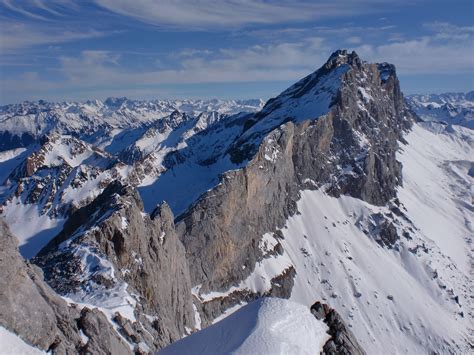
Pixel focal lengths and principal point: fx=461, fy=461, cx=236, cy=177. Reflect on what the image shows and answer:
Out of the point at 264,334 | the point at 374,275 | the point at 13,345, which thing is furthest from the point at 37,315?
the point at 374,275

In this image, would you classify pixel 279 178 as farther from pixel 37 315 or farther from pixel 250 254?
pixel 37 315

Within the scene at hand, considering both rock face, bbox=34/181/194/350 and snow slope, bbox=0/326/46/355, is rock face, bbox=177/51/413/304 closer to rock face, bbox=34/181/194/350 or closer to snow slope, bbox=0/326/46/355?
rock face, bbox=34/181/194/350

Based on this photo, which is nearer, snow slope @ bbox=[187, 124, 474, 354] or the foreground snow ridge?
the foreground snow ridge

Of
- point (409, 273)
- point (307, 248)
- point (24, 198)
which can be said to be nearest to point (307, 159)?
point (307, 248)

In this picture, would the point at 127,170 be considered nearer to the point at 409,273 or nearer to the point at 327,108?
the point at 327,108

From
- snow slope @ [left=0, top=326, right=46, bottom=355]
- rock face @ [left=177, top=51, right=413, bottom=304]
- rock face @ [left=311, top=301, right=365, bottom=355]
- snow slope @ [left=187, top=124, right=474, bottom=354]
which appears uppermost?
snow slope @ [left=0, top=326, right=46, bottom=355]

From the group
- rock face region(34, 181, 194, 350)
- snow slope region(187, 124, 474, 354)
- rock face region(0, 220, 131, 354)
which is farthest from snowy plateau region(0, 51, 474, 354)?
snow slope region(187, 124, 474, 354)
